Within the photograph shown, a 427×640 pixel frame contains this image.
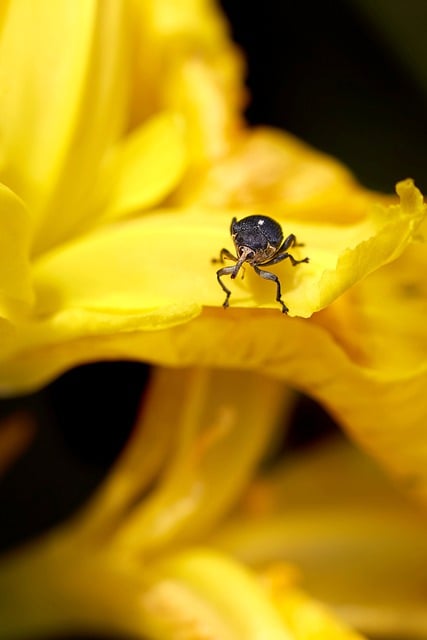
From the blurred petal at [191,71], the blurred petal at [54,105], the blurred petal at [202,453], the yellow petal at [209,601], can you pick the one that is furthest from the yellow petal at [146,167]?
the yellow petal at [209,601]

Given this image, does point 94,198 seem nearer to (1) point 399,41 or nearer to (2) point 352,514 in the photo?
(2) point 352,514

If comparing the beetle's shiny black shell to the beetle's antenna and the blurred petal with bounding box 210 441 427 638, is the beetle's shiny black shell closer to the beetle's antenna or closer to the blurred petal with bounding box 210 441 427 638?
the beetle's antenna

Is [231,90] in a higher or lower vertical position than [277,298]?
higher

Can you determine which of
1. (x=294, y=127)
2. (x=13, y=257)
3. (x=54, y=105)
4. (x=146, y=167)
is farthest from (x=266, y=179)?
(x=294, y=127)

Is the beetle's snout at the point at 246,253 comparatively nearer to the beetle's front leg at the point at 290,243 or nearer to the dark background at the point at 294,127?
the beetle's front leg at the point at 290,243

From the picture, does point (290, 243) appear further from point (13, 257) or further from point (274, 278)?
point (13, 257)

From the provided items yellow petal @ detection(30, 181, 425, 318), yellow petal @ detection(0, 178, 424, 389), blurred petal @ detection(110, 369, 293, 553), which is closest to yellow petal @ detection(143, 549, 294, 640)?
blurred petal @ detection(110, 369, 293, 553)

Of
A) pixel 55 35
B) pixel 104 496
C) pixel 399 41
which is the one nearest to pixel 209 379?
pixel 104 496
